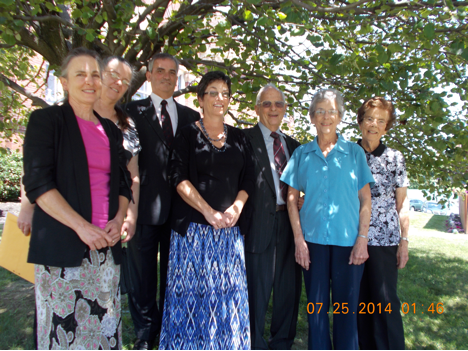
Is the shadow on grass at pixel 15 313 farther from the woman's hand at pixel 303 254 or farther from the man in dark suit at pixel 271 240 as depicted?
the woman's hand at pixel 303 254

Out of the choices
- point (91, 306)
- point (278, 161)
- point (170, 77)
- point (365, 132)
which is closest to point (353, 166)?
point (365, 132)

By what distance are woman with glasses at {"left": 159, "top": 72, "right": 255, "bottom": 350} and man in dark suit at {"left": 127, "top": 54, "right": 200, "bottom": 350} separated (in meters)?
0.32

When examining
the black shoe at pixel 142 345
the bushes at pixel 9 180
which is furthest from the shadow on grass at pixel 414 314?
the bushes at pixel 9 180

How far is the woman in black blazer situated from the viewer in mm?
1996

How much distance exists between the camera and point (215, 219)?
264 centimetres

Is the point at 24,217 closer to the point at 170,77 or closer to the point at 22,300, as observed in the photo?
the point at 170,77

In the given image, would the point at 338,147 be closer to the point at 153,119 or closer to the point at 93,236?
the point at 153,119

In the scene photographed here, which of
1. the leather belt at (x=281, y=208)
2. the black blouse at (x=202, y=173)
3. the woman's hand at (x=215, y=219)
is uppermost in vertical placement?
the black blouse at (x=202, y=173)

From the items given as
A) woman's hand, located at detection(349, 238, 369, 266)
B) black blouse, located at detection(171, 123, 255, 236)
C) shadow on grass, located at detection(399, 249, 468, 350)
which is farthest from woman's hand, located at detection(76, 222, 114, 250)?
shadow on grass, located at detection(399, 249, 468, 350)

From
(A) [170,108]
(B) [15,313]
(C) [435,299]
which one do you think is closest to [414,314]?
(C) [435,299]

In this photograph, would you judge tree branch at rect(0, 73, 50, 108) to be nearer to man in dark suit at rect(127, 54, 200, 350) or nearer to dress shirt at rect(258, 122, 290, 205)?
man in dark suit at rect(127, 54, 200, 350)

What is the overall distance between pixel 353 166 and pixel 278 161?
0.70 m

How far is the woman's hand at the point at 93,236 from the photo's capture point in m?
2.04

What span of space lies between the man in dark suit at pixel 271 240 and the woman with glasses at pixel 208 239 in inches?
8.7
